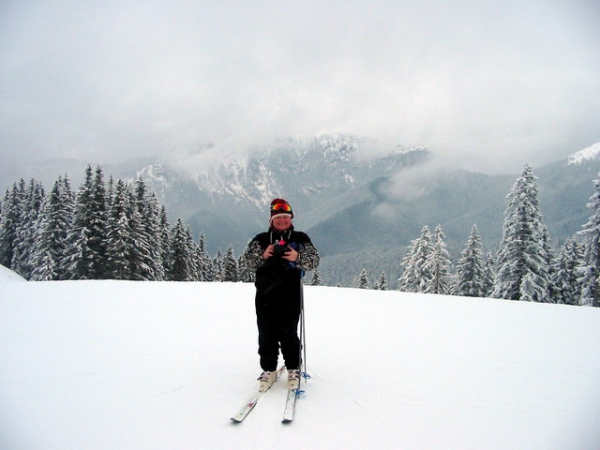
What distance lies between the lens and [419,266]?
32625 millimetres

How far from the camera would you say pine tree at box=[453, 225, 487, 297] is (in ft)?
97.1

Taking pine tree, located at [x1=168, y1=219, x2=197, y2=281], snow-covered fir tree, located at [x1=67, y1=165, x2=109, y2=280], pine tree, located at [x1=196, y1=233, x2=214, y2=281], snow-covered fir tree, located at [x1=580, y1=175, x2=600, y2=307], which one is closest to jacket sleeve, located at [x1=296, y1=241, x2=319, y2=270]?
snow-covered fir tree, located at [x1=580, y1=175, x2=600, y2=307]

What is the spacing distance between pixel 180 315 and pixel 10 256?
42350 millimetres

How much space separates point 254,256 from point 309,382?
198cm

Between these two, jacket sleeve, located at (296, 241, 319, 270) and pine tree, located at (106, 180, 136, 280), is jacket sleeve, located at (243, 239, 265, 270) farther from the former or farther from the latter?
pine tree, located at (106, 180, 136, 280)

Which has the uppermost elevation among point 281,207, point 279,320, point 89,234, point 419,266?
point 89,234

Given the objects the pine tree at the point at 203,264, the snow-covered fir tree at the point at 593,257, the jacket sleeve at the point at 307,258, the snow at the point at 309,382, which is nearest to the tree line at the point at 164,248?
the snow-covered fir tree at the point at 593,257

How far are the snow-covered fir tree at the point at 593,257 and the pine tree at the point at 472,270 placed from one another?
27.2 ft

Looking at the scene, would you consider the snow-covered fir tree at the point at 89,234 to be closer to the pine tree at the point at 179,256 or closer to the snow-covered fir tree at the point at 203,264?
the pine tree at the point at 179,256

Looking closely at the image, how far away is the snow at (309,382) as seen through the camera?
3.11 m

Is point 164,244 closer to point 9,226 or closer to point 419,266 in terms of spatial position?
point 9,226

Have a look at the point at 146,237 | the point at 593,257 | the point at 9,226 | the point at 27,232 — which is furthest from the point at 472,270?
the point at 9,226

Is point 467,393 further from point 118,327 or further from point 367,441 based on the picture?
point 118,327

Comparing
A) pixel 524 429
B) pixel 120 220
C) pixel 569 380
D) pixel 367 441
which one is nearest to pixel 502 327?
pixel 569 380
